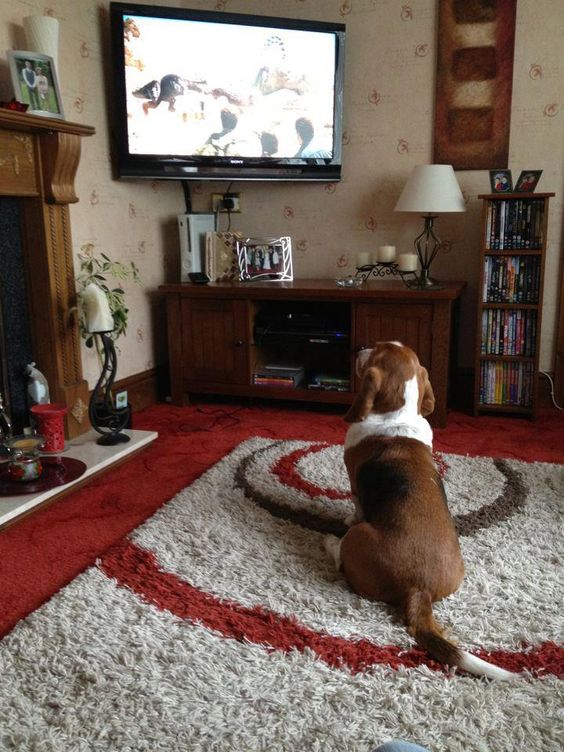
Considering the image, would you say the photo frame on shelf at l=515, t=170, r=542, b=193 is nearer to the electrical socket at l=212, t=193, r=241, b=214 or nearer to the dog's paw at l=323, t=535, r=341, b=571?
the electrical socket at l=212, t=193, r=241, b=214

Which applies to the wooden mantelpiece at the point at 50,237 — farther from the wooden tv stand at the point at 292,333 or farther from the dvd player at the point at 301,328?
the dvd player at the point at 301,328

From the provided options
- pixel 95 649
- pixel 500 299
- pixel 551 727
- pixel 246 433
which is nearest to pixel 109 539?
pixel 95 649

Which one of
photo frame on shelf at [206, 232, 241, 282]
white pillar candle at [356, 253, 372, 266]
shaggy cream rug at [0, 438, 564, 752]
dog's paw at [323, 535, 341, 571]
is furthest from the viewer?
photo frame on shelf at [206, 232, 241, 282]

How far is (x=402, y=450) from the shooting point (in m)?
1.77

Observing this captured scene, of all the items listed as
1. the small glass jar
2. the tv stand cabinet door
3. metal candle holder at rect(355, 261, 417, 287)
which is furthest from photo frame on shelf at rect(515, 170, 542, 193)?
the small glass jar

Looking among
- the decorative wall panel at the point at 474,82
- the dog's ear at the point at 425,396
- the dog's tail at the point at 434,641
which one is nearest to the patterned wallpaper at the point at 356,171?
the decorative wall panel at the point at 474,82

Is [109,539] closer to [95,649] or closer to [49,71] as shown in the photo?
[95,649]

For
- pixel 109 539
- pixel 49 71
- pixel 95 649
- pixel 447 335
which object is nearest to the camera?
pixel 95 649

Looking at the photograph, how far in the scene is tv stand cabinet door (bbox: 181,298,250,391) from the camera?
3.31 metres

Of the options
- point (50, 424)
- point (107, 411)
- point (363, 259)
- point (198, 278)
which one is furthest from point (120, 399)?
point (363, 259)

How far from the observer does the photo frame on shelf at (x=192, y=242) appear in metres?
3.47

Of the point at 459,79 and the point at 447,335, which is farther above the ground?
the point at 459,79

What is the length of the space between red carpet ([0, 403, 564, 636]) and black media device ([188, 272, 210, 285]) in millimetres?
663

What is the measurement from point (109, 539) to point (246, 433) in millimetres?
1099
